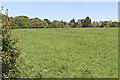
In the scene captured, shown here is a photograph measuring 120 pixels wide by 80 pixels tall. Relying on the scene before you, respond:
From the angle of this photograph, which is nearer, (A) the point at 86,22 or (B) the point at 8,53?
(B) the point at 8,53

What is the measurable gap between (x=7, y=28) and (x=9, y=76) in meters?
1.77

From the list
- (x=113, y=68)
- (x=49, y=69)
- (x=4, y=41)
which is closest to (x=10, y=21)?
(x=4, y=41)

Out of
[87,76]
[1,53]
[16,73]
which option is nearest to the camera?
[1,53]

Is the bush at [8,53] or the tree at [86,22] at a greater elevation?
the tree at [86,22]

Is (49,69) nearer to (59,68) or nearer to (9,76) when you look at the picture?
(59,68)

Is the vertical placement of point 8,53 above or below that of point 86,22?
below

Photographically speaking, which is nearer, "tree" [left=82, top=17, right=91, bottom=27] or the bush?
the bush

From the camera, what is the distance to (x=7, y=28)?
15.9 ft

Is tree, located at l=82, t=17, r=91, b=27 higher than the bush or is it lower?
higher

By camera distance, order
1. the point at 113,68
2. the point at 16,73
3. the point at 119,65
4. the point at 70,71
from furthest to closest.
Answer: the point at 119,65 → the point at 113,68 → the point at 70,71 → the point at 16,73

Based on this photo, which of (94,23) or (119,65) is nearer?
(119,65)

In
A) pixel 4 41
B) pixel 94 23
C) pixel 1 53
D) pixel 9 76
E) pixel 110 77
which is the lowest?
pixel 110 77

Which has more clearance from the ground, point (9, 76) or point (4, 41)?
point (4, 41)

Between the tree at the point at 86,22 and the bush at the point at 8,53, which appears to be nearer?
the bush at the point at 8,53
